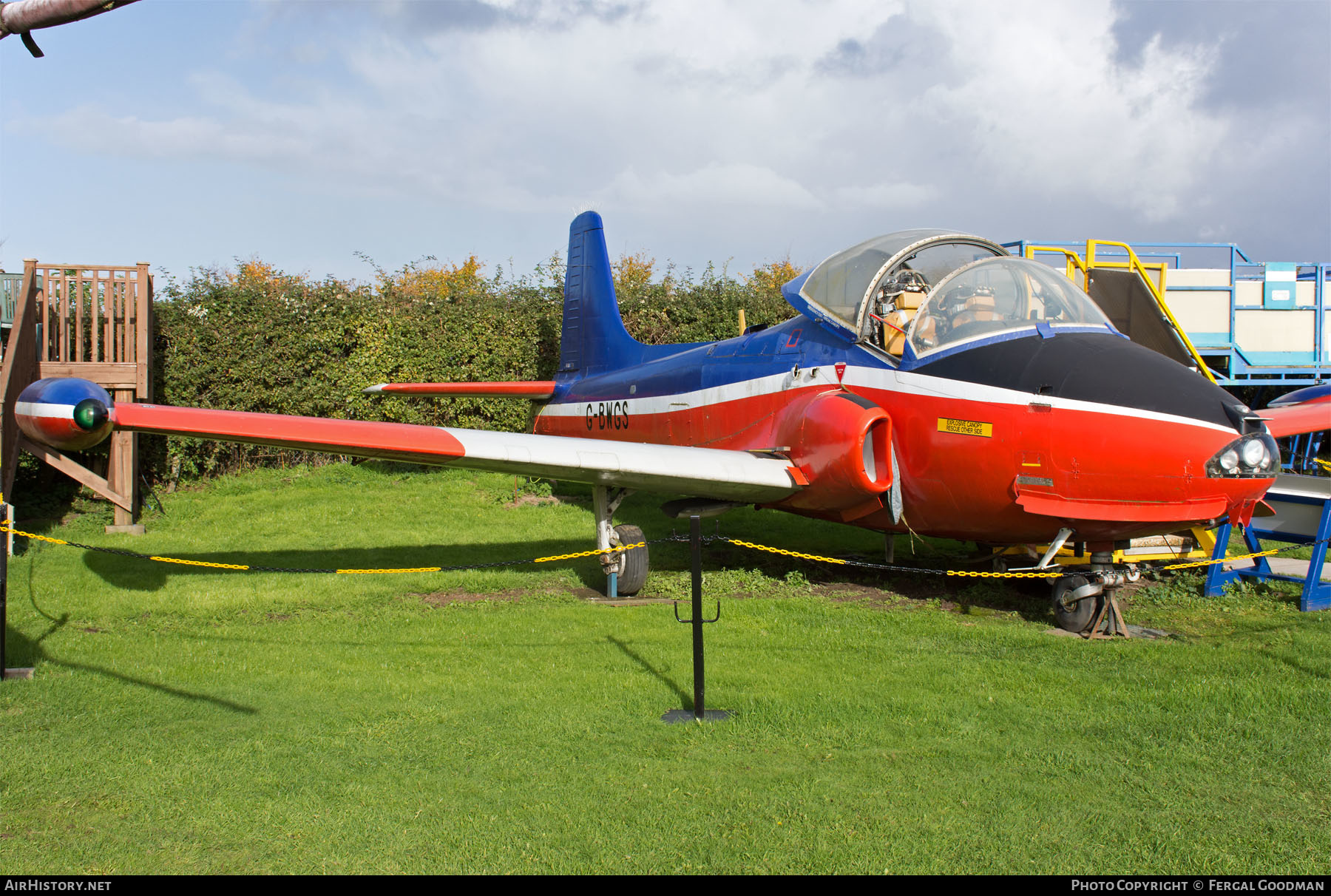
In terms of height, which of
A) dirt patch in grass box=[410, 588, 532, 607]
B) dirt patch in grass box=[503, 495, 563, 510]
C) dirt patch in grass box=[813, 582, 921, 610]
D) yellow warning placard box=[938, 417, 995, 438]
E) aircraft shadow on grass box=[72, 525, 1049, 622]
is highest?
yellow warning placard box=[938, 417, 995, 438]

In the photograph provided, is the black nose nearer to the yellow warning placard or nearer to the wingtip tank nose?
the yellow warning placard

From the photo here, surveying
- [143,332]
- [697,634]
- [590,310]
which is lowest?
[697,634]

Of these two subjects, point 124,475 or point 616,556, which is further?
point 124,475

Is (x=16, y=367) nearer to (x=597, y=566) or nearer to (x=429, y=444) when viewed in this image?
(x=429, y=444)

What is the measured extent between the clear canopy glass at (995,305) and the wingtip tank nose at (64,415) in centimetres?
573

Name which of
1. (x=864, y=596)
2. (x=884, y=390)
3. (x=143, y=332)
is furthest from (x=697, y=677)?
(x=143, y=332)

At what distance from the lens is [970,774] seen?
413cm

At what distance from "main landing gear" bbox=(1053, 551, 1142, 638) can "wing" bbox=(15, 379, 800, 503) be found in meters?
2.32

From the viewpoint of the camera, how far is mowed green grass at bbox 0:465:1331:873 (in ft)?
11.3

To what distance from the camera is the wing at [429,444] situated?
568 cm

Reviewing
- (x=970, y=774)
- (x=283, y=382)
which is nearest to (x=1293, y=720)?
(x=970, y=774)

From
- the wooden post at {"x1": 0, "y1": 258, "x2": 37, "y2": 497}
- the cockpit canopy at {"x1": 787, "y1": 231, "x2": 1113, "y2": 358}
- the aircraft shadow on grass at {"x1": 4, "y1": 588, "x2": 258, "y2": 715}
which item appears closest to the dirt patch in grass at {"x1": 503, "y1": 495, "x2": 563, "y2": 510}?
the wooden post at {"x1": 0, "y1": 258, "x2": 37, "y2": 497}

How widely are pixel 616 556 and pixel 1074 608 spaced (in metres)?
4.10

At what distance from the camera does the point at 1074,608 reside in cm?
693
